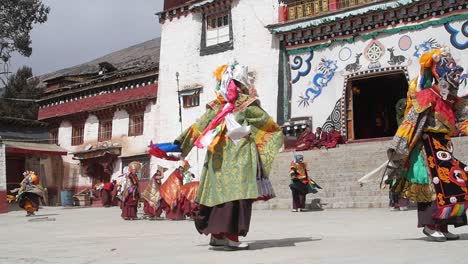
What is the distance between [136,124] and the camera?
26297 mm

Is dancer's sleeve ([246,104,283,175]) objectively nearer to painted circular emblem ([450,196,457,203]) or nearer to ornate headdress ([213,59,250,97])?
ornate headdress ([213,59,250,97])

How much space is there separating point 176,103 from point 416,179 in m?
19.2

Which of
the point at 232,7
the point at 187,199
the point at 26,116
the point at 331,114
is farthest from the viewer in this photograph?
the point at 26,116

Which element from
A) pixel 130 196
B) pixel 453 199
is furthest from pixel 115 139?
pixel 453 199

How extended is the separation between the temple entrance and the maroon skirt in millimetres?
17507

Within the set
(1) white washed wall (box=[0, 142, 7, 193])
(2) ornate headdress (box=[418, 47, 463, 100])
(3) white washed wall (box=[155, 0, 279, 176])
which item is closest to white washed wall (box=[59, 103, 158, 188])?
(3) white washed wall (box=[155, 0, 279, 176])

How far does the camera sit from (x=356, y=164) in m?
16.7

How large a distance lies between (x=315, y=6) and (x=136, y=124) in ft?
32.3

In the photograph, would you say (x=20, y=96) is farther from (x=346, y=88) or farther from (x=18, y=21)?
(x=346, y=88)

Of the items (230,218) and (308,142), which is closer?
(230,218)

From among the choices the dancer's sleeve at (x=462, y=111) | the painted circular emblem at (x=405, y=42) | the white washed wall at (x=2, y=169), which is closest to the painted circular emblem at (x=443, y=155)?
the dancer's sleeve at (x=462, y=111)

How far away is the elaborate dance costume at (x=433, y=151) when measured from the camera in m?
5.73

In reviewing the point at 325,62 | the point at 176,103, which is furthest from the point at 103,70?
the point at 325,62

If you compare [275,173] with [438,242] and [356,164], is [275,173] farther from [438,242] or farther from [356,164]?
[438,242]
